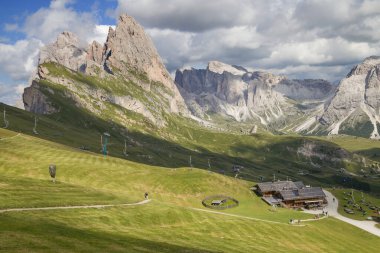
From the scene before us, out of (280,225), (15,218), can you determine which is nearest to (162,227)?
(15,218)

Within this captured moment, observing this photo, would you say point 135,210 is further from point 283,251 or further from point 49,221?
point 283,251

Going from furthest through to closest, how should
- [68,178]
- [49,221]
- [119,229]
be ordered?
[68,178] < [119,229] < [49,221]

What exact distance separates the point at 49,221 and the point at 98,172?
77.1 m

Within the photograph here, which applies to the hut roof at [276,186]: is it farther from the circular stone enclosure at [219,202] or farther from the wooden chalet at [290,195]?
the circular stone enclosure at [219,202]

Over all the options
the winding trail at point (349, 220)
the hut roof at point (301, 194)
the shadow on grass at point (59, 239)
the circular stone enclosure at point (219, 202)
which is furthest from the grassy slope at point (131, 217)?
the hut roof at point (301, 194)

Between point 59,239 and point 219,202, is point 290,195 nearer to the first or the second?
point 219,202

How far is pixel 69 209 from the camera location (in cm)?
7169

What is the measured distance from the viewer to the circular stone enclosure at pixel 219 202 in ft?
429

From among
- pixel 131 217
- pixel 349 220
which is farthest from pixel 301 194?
pixel 131 217

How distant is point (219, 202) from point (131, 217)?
199 feet

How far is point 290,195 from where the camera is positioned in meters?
165

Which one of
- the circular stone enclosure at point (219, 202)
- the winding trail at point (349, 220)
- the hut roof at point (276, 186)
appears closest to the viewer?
the circular stone enclosure at point (219, 202)

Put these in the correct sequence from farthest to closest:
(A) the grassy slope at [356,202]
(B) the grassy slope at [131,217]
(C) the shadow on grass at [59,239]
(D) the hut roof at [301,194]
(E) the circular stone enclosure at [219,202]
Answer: (D) the hut roof at [301,194]
(A) the grassy slope at [356,202]
(E) the circular stone enclosure at [219,202]
(B) the grassy slope at [131,217]
(C) the shadow on grass at [59,239]

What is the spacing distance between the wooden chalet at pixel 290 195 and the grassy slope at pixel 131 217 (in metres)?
10.6
